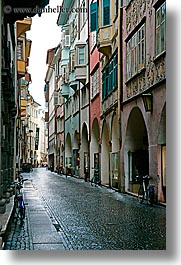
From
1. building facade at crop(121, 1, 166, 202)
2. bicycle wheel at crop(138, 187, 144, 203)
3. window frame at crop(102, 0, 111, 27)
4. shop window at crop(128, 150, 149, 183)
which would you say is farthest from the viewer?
shop window at crop(128, 150, 149, 183)

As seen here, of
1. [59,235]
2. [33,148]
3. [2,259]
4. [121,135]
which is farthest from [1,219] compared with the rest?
[121,135]

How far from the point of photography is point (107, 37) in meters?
15.3

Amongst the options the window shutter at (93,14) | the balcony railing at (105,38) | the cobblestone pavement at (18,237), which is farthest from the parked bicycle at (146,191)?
the balcony railing at (105,38)

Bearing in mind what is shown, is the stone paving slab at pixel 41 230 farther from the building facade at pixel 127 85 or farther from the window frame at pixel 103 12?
the window frame at pixel 103 12

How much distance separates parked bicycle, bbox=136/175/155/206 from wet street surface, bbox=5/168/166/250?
0.15m

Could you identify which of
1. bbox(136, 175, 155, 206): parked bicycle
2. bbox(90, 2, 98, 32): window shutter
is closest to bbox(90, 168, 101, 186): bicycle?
bbox(90, 2, 98, 32): window shutter

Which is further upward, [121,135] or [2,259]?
[121,135]

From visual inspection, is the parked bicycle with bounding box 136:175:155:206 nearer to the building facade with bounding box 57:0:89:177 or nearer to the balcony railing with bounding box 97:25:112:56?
the balcony railing with bounding box 97:25:112:56

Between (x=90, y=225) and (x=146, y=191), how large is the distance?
292 centimetres

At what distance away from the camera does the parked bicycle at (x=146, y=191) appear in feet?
39.4

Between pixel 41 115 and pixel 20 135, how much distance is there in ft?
9.50

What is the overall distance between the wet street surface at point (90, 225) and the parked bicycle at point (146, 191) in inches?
6.0

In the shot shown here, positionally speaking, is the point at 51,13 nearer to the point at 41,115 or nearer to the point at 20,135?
the point at 41,115

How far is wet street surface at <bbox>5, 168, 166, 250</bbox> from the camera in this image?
7.62 meters
